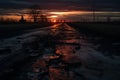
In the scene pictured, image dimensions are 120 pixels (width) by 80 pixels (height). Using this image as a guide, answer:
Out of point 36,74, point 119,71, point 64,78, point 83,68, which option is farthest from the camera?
point 83,68

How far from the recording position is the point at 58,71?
400 inches

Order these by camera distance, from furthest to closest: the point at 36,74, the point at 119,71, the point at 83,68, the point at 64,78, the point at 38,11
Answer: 1. the point at 38,11
2. the point at 83,68
3. the point at 119,71
4. the point at 36,74
5. the point at 64,78

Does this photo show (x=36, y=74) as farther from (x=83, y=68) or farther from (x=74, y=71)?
(x=83, y=68)

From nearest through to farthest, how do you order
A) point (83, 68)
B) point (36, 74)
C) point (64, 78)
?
point (64, 78) < point (36, 74) < point (83, 68)

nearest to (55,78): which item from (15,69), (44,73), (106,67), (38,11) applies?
(44,73)

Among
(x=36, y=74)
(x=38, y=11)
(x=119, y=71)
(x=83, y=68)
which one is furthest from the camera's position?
(x=38, y=11)

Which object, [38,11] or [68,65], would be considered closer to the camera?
[68,65]

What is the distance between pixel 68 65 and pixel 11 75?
126 inches

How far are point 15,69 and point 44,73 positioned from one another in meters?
1.47

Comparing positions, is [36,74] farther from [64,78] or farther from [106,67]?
[106,67]

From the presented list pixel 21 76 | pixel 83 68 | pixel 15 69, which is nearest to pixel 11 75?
pixel 21 76

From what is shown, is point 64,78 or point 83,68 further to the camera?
point 83,68

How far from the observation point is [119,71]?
34.0 ft

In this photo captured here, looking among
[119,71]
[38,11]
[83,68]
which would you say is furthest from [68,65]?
[38,11]
